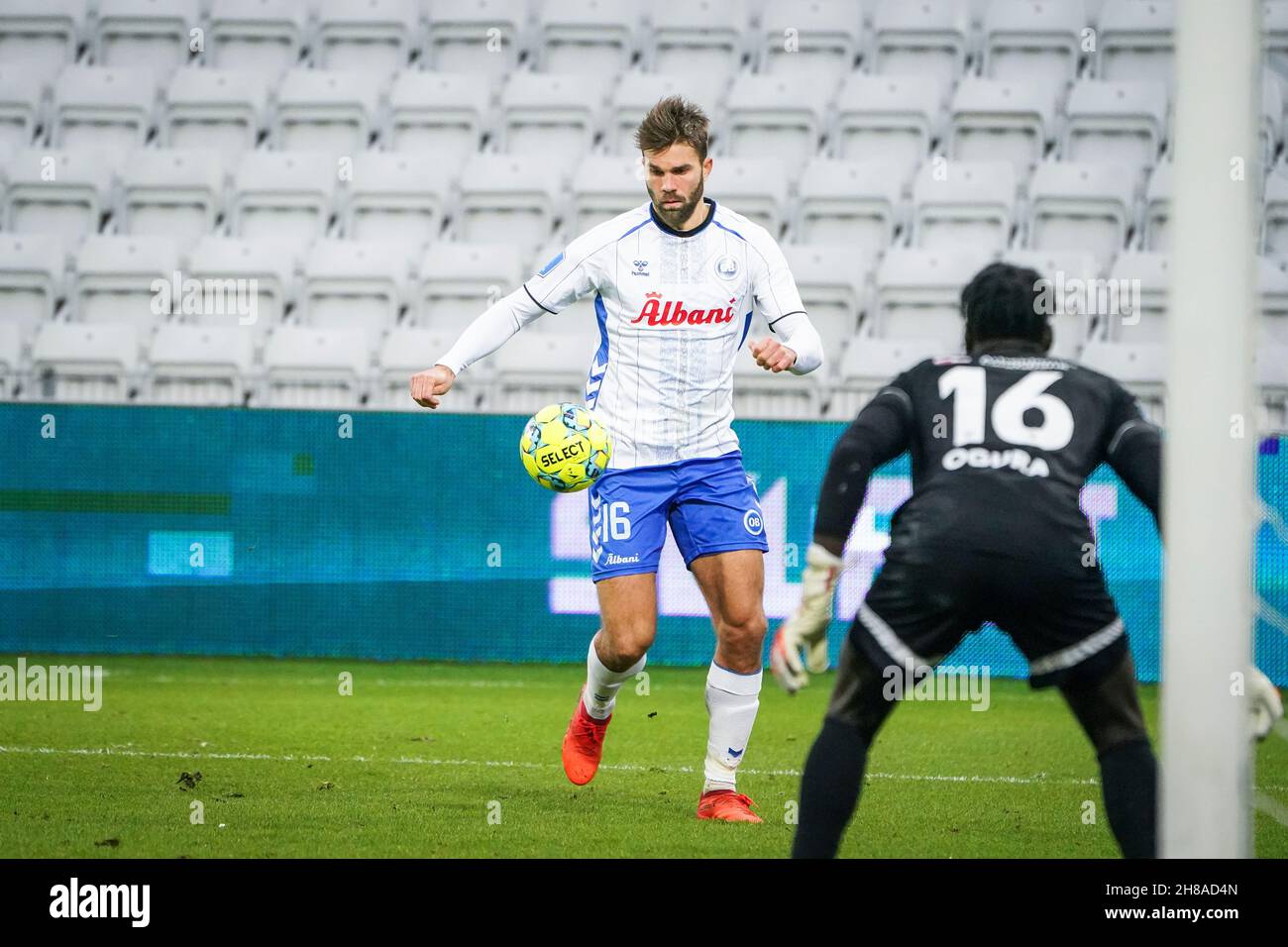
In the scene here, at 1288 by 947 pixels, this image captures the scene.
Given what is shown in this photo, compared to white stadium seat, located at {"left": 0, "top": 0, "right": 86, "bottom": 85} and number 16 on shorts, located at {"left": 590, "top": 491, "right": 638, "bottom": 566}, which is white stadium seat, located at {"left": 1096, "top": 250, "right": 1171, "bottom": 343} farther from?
white stadium seat, located at {"left": 0, "top": 0, "right": 86, "bottom": 85}

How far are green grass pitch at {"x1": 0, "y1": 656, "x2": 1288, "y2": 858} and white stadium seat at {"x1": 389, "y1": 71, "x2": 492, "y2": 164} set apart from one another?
6.45 meters

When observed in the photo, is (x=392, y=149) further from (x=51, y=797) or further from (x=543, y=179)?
(x=51, y=797)

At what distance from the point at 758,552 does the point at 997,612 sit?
2.00m

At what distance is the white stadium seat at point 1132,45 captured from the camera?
585 inches

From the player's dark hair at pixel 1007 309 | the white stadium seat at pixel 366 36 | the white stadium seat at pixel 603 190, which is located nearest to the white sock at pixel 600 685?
the player's dark hair at pixel 1007 309

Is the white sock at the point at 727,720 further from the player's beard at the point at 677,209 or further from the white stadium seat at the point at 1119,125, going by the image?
the white stadium seat at the point at 1119,125

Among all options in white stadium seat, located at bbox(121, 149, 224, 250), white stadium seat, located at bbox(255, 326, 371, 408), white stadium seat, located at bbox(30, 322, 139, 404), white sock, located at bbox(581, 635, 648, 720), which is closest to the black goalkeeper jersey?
white sock, located at bbox(581, 635, 648, 720)

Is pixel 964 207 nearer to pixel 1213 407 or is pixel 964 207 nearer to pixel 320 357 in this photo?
pixel 320 357

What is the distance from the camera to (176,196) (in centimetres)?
1438

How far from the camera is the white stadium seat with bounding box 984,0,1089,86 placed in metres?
15.0

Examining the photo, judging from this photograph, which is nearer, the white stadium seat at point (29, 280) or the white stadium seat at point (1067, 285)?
the white stadium seat at point (1067, 285)

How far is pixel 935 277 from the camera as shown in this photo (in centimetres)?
1291

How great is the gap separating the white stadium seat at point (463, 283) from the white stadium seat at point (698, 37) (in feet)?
10.6

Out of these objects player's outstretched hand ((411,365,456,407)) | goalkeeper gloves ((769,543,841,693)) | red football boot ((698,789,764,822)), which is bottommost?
red football boot ((698,789,764,822))
